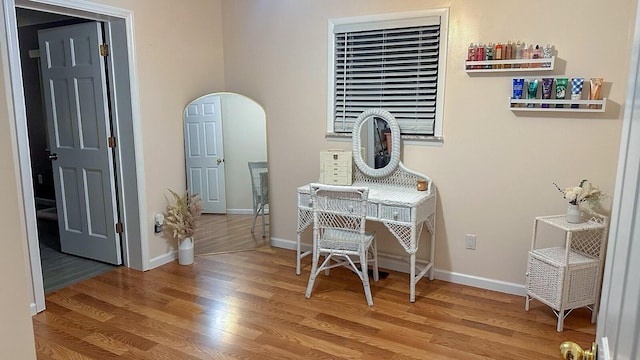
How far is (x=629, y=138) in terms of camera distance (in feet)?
2.52

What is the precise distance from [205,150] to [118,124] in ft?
2.57

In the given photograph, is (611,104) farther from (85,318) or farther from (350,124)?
(85,318)

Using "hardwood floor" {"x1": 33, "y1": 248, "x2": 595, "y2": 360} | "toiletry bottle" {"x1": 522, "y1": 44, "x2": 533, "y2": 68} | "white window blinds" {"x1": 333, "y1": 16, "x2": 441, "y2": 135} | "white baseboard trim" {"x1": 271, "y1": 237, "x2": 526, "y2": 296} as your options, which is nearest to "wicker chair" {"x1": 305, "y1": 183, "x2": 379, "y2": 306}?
"hardwood floor" {"x1": 33, "y1": 248, "x2": 595, "y2": 360}

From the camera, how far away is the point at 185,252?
3861 mm

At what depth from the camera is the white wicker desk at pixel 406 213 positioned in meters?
3.04

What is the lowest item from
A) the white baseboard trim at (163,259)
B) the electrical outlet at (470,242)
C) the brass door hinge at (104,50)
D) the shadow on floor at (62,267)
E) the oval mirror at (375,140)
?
the shadow on floor at (62,267)

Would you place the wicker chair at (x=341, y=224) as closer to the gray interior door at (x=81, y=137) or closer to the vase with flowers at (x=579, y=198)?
the vase with flowers at (x=579, y=198)

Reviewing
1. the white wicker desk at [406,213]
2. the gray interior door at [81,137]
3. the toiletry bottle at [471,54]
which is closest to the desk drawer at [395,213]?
the white wicker desk at [406,213]

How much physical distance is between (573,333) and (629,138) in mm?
2423

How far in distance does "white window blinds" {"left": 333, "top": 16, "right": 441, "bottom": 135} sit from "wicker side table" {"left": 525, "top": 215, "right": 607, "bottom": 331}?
1163 millimetres

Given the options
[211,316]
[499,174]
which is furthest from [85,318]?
[499,174]

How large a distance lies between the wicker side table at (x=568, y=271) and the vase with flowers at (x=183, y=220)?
2.62 meters

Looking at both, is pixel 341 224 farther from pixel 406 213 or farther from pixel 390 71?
pixel 390 71

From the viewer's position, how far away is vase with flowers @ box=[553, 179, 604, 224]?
109 inches
